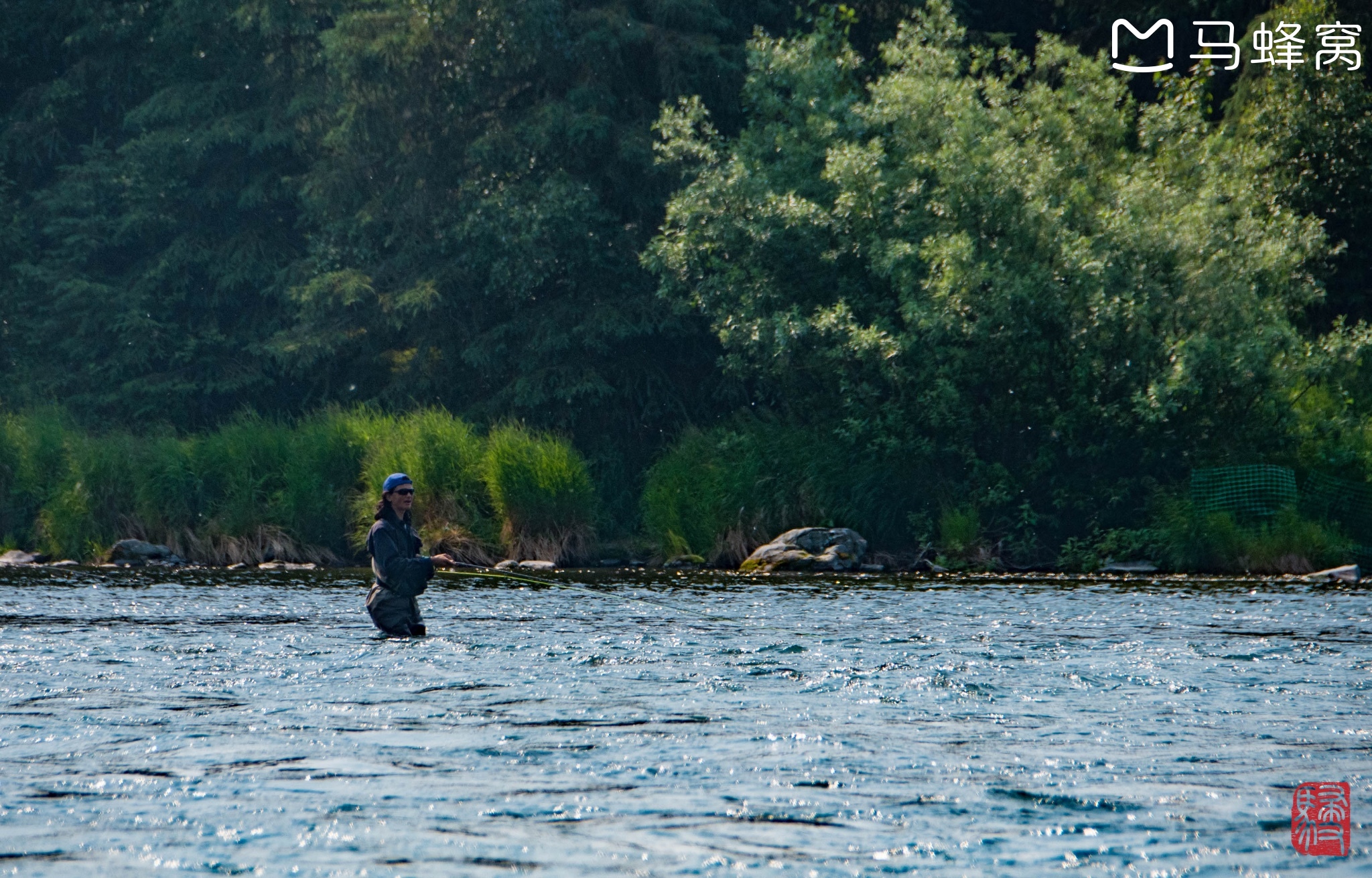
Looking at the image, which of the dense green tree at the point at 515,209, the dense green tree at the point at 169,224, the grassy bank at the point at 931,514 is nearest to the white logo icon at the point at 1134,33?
the dense green tree at the point at 515,209

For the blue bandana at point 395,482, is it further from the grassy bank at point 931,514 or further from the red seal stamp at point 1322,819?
the grassy bank at point 931,514

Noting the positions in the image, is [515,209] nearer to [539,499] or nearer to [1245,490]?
[539,499]

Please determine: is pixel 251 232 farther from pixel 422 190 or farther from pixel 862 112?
pixel 862 112

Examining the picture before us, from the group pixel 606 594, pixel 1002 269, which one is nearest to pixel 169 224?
pixel 1002 269

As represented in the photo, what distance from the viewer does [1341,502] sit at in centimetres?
2744

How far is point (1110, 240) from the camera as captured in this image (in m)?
27.8

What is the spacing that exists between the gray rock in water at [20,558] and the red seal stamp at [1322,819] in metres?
26.5

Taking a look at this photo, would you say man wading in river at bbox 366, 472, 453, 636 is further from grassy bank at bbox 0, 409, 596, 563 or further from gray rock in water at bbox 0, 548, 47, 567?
Answer: gray rock in water at bbox 0, 548, 47, 567

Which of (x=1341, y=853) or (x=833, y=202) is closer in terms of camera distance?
(x=1341, y=853)

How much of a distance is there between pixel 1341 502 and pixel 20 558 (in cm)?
2243

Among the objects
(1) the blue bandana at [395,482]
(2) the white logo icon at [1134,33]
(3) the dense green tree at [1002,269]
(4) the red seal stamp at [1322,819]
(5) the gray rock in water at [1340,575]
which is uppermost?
(2) the white logo icon at [1134,33]

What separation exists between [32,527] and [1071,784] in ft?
90.8

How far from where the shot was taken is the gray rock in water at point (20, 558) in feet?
98.7

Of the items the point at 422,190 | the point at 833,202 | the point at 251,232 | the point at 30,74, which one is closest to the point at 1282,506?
the point at 833,202
